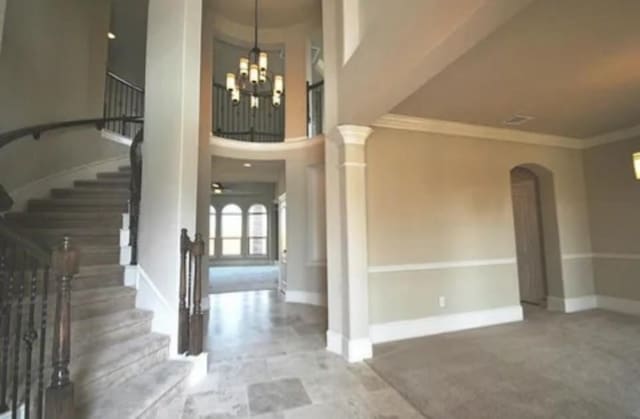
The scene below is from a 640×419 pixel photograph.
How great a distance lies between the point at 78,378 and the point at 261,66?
3978 millimetres

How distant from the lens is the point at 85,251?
312 centimetres

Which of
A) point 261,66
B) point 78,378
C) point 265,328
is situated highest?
point 261,66

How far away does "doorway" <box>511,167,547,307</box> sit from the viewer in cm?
554

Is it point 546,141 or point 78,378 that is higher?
point 546,141

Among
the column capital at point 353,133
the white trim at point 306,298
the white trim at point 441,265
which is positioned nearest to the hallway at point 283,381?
the white trim at point 441,265

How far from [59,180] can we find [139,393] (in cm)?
343

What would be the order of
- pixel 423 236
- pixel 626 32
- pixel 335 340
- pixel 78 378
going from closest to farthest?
pixel 78 378 < pixel 626 32 < pixel 335 340 < pixel 423 236

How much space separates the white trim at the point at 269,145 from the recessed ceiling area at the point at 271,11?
2204mm

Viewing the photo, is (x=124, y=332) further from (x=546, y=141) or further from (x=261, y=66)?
(x=546, y=141)

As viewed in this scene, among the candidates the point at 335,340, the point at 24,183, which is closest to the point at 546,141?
the point at 335,340

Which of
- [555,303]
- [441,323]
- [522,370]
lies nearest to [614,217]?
[555,303]

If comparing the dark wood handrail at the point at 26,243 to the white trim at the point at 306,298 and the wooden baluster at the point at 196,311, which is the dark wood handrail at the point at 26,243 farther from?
the white trim at the point at 306,298

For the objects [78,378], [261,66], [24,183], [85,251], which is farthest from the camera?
[261,66]

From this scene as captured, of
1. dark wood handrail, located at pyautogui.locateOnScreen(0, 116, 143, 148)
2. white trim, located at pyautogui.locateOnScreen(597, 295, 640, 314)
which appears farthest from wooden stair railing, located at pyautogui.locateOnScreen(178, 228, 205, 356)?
white trim, located at pyautogui.locateOnScreen(597, 295, 640, 314)
